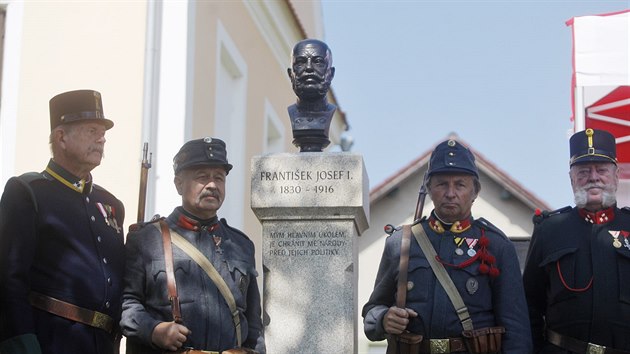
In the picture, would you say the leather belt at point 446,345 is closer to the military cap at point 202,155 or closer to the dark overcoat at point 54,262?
the military cap at point 202,155

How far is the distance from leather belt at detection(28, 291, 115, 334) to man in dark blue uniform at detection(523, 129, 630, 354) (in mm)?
2655

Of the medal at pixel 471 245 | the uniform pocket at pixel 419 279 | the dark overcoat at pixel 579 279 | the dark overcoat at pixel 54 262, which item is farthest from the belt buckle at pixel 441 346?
the dark overcoat at pixel 54 262

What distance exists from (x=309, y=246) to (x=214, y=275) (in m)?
1.21

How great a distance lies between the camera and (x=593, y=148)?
8109 millimetres

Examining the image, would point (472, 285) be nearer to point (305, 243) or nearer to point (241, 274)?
point (241, 274)

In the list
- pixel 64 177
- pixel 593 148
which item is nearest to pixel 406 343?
pixel 593 148

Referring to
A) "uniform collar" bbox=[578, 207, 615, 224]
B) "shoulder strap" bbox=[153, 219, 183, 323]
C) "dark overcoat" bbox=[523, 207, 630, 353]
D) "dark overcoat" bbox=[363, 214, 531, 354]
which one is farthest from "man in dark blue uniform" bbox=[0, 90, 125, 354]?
"uniform collar" bbox=[578, 207, 615, 224]

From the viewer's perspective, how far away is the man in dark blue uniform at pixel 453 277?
7461 millimetres

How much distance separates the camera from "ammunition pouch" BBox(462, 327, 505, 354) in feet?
24.2

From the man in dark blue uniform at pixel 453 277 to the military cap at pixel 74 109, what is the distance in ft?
6.27

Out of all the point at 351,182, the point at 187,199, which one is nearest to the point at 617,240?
the point at 351,182

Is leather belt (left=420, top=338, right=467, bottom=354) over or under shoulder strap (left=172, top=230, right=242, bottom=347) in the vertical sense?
under

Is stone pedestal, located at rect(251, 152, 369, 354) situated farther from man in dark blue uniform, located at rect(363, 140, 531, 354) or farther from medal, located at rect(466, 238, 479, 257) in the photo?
medal, located at rect(466, 238, 479, 257)

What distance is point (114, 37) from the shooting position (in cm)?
1393
